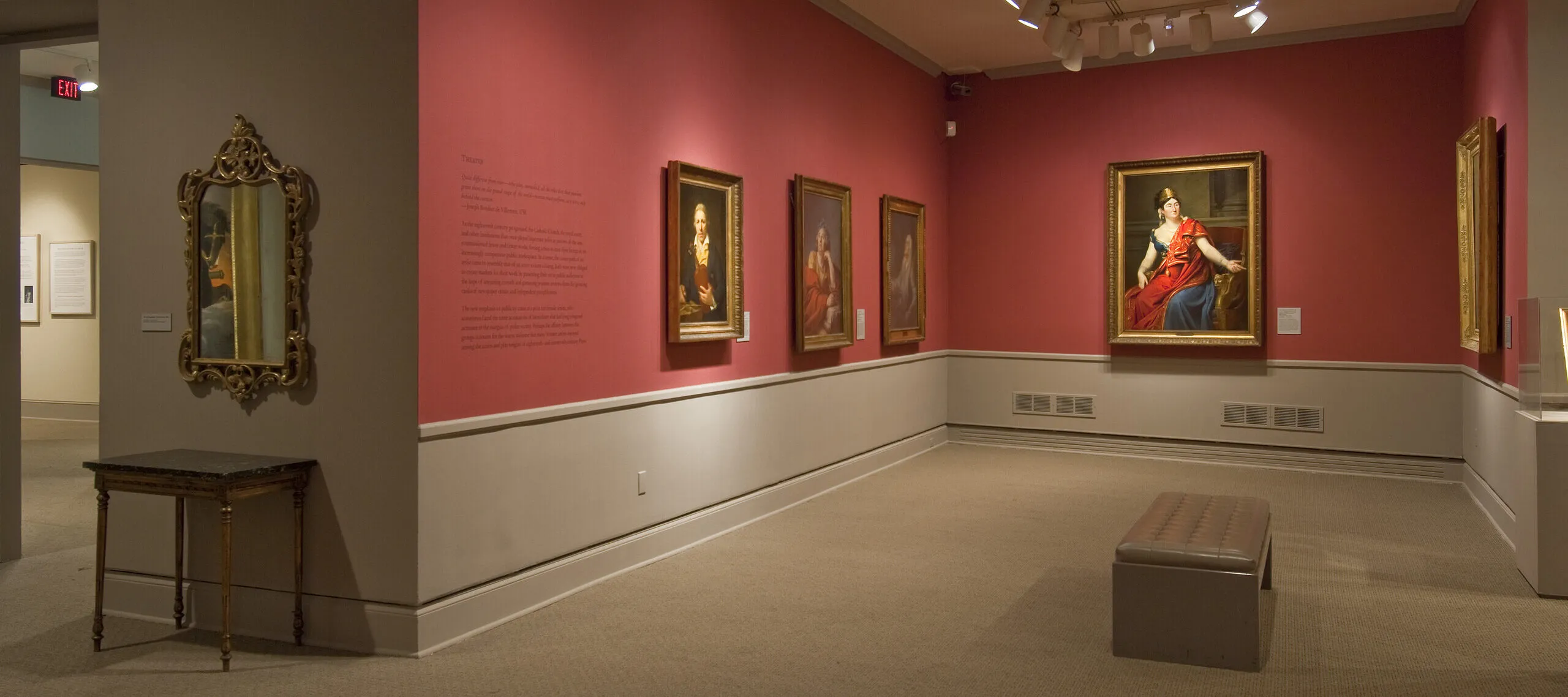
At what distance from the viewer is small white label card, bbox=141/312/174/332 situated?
18.3 ft

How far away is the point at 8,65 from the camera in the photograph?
7.29 meters

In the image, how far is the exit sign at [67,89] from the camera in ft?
39.0

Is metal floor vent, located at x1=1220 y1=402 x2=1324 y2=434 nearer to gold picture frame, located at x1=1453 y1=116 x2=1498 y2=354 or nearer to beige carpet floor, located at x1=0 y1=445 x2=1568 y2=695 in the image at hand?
gold picture frame, located at x1=1453 y1=116 x2=1498 y2=354

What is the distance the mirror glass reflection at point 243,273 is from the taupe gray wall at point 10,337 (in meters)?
2.62

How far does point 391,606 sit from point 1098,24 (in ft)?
26.0

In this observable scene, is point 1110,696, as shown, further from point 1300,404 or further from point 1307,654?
point 1300,404

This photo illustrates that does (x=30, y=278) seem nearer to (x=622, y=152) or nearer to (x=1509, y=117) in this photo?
(x=622, y=152)

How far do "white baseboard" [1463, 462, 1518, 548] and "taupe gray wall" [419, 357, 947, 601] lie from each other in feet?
15.8

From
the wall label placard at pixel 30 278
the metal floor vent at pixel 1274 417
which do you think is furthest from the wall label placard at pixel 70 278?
the metal floor vent at pixel 1274 417

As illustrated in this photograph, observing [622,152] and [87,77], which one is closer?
[622,152]

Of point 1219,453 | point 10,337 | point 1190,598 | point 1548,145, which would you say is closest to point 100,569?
point 10,337

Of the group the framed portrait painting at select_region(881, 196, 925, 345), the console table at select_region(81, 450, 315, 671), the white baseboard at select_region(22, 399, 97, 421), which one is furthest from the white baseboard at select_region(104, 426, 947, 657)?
the white baseboard at select_region(22, 399, 97, 421)

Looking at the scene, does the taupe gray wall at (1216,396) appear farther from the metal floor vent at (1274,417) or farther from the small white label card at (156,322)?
the small white label card at (156,322)

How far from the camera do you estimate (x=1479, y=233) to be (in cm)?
811
